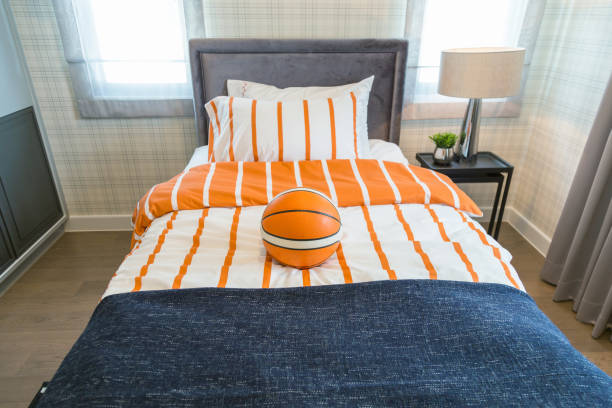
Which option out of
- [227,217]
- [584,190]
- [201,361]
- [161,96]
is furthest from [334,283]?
[161,96]

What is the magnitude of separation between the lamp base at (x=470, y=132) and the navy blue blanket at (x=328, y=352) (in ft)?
4.37

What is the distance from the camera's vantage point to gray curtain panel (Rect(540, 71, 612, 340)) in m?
1.82

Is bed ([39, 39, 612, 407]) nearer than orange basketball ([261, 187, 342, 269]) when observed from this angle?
Yes

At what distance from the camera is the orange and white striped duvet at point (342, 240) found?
1.23 metres

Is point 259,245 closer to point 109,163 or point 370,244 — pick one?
point 370,244

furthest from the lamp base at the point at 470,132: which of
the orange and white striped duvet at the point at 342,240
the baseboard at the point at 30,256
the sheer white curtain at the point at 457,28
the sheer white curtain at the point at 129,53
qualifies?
the baseboard at the point at 30,256

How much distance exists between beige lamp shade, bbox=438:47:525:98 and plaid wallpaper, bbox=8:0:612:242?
1.52 feet

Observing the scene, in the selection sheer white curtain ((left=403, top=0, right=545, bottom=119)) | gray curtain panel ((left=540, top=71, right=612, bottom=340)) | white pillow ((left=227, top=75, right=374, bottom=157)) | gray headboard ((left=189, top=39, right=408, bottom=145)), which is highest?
sheer white curtain ((left=403, top=0, right=545, bottom=119))

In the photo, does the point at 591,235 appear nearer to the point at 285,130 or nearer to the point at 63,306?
the point at 285,130

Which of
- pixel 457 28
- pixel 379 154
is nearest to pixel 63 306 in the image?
pixel 379 154

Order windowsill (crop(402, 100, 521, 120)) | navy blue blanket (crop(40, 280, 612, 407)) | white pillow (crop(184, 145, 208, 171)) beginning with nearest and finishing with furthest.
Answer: navy blue blanket (crop(40, 280, 612, 407)) < white pillow (crop(184, 145, 208, 171)) < windowsill (crop(402, 100, 521, 120))

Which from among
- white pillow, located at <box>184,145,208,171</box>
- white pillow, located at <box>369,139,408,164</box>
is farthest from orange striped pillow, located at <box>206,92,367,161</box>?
white pillow, located at <box>369,139,408,164</box>

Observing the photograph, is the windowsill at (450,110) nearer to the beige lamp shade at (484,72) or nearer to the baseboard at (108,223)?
the beige lamp shade at (484,72)

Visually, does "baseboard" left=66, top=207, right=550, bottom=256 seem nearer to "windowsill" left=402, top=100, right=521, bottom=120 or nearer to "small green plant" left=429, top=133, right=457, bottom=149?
"windowsill" left=402, top=100, right=521, bottom=120
